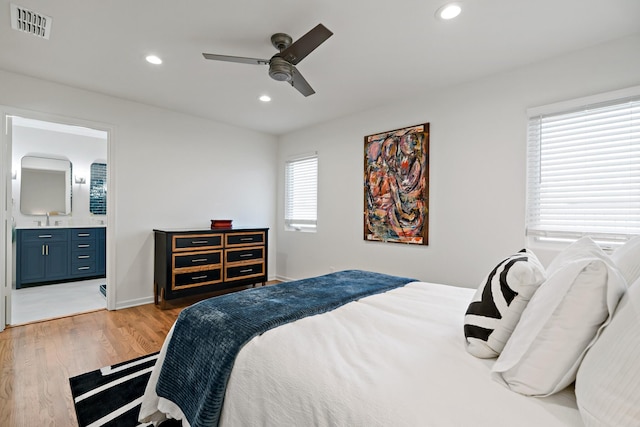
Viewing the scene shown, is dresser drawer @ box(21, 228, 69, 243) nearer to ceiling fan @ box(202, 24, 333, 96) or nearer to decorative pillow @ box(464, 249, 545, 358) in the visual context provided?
ceiling fan @ box(202, 24, 333, 96)

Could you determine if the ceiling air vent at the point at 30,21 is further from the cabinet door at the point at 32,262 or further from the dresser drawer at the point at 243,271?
the cabinet door at the point at 32,262

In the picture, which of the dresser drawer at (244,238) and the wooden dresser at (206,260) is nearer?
the wooden dresser at (206,260)

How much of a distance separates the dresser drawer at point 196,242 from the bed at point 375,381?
2.21 m

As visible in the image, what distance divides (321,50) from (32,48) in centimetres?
237

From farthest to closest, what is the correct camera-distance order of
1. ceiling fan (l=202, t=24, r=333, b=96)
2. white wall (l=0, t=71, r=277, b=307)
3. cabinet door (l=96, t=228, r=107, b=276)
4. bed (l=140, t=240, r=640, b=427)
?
cabinet door (l=96, t=228, r=107, b=276) < white wall (l=0, t=71, r=277, b=307) < ceiling fan (l=202, t=24, r=333, b=96) < bed (l=140, t=240, r=640, b=427)

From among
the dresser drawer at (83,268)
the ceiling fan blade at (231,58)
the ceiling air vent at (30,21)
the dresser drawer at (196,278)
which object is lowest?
the dresser drawer at (83,268)

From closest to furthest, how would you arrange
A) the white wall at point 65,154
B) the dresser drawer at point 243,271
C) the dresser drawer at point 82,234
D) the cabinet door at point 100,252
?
the dresser drawer at point 243,271 < the white wall at point 65,154 < the dresser drawer at point 82,234 < the cabinet door at point 100,252

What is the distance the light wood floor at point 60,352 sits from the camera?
5.80 feet

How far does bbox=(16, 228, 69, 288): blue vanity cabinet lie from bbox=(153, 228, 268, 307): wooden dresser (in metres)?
2.12

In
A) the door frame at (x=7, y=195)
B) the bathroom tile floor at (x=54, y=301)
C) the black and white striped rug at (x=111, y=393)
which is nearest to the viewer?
the black and white striped rug at (x=111, y=393)

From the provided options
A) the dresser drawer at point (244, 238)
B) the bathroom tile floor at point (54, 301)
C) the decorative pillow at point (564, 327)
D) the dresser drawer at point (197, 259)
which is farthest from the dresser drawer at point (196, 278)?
the decorative pillow at point (564, 327)

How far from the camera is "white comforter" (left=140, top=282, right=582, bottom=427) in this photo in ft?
2.63

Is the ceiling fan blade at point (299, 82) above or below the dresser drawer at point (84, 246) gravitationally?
above

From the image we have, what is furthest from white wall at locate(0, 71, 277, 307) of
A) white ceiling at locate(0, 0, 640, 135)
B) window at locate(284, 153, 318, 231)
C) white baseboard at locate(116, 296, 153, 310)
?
window at locate(284, 153, 318, 231)
